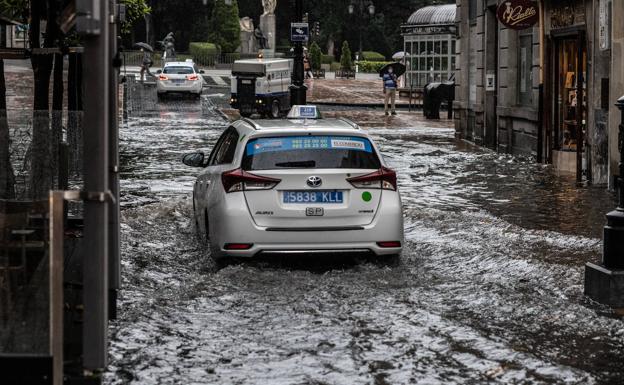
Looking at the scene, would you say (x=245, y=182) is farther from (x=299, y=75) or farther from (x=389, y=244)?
(x=299, y=75)

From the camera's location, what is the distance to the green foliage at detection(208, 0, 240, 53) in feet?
316

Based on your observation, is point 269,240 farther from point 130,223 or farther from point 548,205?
point 548,205

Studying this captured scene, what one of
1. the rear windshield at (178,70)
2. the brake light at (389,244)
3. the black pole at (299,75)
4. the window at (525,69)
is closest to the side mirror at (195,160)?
the brake light at (389,244)

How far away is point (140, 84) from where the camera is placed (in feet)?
195

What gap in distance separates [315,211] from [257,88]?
3057 centimetres

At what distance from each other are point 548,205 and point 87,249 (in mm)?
12231

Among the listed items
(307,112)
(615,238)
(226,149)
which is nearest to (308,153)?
(226,149)

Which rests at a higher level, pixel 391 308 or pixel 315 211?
pixel 315 211

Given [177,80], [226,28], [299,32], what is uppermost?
[226,28]

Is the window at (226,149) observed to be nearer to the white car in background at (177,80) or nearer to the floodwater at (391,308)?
the floodwater at (391,308)

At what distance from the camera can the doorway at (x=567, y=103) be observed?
21.1m

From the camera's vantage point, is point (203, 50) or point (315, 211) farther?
point (203, 50)

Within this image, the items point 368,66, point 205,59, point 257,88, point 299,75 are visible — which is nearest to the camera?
point 299,75

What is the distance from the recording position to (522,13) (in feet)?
75.7
